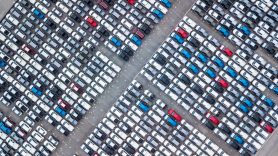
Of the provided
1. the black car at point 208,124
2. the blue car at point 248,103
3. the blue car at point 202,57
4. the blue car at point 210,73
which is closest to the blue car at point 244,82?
the blue car at point 248,103

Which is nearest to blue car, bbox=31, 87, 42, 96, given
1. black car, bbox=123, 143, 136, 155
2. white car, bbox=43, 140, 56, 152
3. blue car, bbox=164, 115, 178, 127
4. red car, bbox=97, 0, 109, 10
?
white car, bbox=43, 140, 56, 152

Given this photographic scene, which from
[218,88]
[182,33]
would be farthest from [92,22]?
[218,88]

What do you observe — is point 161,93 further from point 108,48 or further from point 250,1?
point 250,1

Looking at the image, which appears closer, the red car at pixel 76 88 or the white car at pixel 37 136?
the red car at pixel 76 88

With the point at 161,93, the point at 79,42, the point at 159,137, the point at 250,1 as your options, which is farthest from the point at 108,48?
the point at 250,1

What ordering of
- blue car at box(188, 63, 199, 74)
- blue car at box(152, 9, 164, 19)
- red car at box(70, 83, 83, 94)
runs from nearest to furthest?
blue car at box(188, 63, 199, 74) < blue car at box(152, 9, 164, 19) < red car at box(70, 83, 83, 94)

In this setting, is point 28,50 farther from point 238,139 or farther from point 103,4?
point 238,139

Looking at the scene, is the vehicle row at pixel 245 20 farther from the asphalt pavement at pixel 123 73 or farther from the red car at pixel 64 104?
the red car at pixel 64 104

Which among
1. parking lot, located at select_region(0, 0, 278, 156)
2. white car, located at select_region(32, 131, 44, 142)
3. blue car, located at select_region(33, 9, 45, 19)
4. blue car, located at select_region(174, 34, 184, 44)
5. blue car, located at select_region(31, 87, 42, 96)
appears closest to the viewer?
blue car, located at select_region(174, 34, 184, 44)

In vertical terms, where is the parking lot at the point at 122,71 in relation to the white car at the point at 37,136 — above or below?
above

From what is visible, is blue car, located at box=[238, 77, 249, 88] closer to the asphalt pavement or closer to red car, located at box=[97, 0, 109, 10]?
the asphalt pavement

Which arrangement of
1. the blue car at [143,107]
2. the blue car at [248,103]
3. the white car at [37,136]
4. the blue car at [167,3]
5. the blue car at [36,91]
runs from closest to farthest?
the blue car at [248,103] < the blue car at [143,107] < the blue car at [167,3] < the white car at [37,136] < the blue car at [36,91]
